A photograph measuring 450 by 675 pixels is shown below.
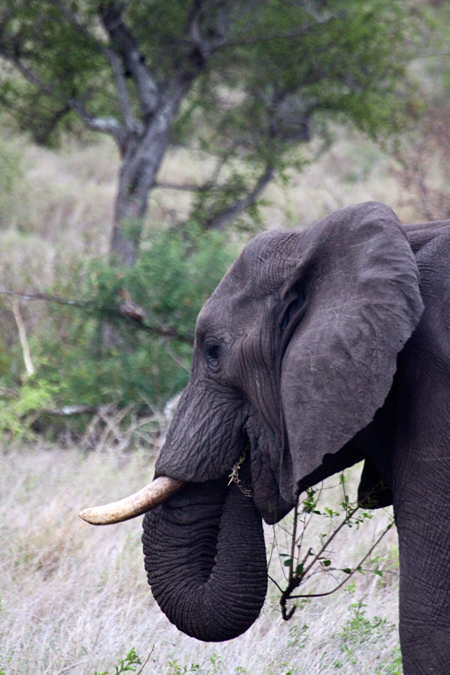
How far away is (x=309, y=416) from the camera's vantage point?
243 cm

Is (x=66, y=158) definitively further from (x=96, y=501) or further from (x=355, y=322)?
(x=355, y=322)

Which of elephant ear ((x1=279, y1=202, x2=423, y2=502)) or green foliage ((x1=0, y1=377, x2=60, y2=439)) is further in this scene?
green foliage ((x1=0, y1=377, x2=60, y2=439))

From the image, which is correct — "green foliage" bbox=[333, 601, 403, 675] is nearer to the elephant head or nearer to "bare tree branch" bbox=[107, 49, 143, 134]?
the elephant head

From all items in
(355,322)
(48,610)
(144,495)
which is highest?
(355,322)

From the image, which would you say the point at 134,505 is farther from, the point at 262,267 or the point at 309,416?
the point at 262,267

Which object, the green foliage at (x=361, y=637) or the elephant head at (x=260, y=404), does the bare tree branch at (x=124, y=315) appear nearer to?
the green foliage at (x=361, y=637)

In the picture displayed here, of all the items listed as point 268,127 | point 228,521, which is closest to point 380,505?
point 228,521

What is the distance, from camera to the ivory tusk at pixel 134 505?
8.86 feet

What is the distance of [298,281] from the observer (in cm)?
263

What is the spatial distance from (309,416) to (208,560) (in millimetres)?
750

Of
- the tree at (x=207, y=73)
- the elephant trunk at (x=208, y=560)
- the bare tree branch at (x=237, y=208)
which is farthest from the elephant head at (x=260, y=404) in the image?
the bare tree branch at (x=237, y=208)

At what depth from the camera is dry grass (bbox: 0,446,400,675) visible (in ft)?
11.3

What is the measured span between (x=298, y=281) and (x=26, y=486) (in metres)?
3.16

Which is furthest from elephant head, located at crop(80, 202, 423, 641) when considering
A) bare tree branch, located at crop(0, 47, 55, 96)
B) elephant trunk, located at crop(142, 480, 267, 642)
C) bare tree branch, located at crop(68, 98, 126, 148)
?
bare tree branch, located at crop(0, 47, 55, 96)
